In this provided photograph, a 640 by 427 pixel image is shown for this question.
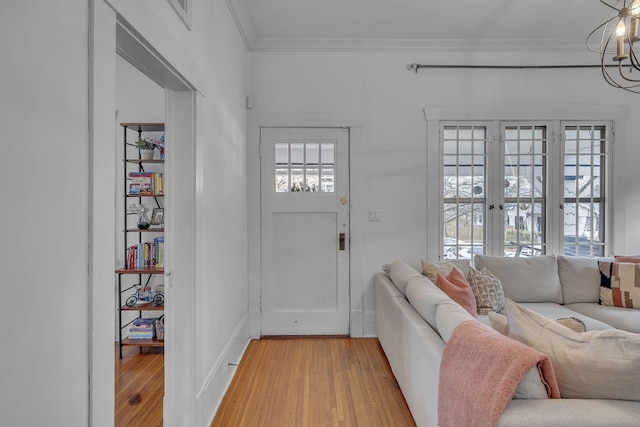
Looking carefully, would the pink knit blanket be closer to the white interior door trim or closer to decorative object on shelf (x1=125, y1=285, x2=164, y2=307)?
the white interior door trim

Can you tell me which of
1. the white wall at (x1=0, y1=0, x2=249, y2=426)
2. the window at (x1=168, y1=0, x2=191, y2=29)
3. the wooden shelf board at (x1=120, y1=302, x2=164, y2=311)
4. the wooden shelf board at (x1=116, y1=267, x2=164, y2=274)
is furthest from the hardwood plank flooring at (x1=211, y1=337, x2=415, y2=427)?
the window at (x1=168, y1=0, x2=191, y2=29)

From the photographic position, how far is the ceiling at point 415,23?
8.80ft

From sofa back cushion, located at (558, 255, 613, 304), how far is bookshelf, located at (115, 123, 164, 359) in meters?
3.39

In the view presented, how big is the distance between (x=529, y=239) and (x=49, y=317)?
3735 mm

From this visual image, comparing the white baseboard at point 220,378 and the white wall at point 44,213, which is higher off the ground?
the white wall at point 44,213

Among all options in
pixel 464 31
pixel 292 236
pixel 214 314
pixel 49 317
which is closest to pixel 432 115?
pixel 464 31

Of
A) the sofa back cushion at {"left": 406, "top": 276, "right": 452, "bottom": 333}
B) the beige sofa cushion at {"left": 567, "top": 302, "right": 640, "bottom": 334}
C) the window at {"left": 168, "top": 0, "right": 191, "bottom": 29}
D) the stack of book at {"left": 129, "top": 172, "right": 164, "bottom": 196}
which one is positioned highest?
the window at {"left": 168, "top": 0, "right": 191, "bottom": 29}

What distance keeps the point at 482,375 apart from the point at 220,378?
1.73 metres

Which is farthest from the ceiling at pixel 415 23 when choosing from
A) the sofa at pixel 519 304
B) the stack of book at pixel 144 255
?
the sofa at pixel 519 304

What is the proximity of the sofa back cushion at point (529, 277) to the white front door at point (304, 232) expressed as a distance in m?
1.38

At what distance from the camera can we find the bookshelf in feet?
9.11

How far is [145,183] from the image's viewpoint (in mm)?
2828

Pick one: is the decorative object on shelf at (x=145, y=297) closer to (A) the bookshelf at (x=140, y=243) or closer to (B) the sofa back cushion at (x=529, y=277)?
(A) the bookshelf at (x=140, y=243)

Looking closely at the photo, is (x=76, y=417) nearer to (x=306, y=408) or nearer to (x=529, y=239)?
(x=306, y=408)
